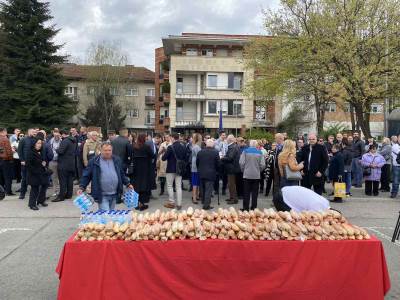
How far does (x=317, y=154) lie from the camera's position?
10344 mm

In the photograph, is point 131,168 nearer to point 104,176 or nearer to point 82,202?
point 104,176

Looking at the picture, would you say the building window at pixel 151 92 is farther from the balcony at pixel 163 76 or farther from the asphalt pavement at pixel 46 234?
the asphalt pavement at pixel 46 234

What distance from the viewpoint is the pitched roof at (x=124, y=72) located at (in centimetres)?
4980

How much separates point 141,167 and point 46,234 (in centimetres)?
305

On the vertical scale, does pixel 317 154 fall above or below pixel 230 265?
above

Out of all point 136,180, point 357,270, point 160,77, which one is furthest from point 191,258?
point 160,77

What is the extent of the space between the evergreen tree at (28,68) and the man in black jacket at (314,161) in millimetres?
27658

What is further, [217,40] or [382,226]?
[217,40]

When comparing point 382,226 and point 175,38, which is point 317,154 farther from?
point 175,38

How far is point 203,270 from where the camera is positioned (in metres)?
4.13

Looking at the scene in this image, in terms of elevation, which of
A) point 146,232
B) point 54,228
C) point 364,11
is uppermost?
point 364,11

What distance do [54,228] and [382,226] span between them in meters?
7.31

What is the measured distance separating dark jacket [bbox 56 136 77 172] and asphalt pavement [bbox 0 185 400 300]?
1033 mm

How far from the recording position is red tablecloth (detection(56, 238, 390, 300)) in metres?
4.09
